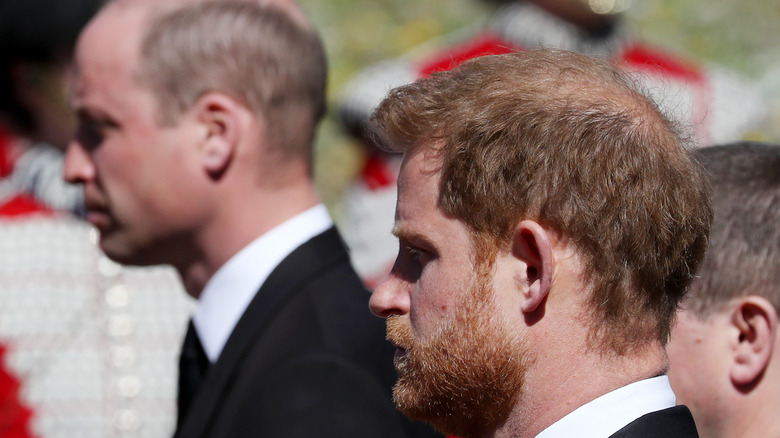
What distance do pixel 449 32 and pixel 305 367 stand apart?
17.0ft

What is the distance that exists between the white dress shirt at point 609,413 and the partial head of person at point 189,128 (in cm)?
119

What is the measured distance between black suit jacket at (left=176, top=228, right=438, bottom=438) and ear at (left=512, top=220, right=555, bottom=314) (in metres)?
0.68

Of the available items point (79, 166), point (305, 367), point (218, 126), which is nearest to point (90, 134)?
point (79, 166)

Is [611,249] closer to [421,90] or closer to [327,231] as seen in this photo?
[421,90]

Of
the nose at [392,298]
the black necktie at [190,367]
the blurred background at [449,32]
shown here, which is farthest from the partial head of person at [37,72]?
the blurred background at [449,32]

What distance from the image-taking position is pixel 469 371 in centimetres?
140

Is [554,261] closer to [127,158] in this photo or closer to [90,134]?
[127,158]

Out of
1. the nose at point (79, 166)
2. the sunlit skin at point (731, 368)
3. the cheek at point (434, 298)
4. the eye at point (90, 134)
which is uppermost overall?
the cheek at point (434, 298)

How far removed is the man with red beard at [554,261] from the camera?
1.38 m

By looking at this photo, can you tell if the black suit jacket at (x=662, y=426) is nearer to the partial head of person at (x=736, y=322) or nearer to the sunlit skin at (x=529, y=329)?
the sunlit skin at (x=529, y=329)

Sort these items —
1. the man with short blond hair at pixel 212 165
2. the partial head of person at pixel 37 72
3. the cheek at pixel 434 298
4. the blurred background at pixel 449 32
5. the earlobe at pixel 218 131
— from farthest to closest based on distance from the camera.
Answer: the blurred background at pixel 449 32
the partial head of person at pixel 37 72
the earlobe at pixel 218 131
the man with short blond hair at pixel 212 165
the cheek at pixel 434 298

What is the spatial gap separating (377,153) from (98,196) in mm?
2191

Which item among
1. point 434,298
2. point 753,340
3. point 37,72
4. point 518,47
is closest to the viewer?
point 434,298

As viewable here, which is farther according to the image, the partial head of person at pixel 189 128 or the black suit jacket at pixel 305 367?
the partial head of person at pixel 189 128
